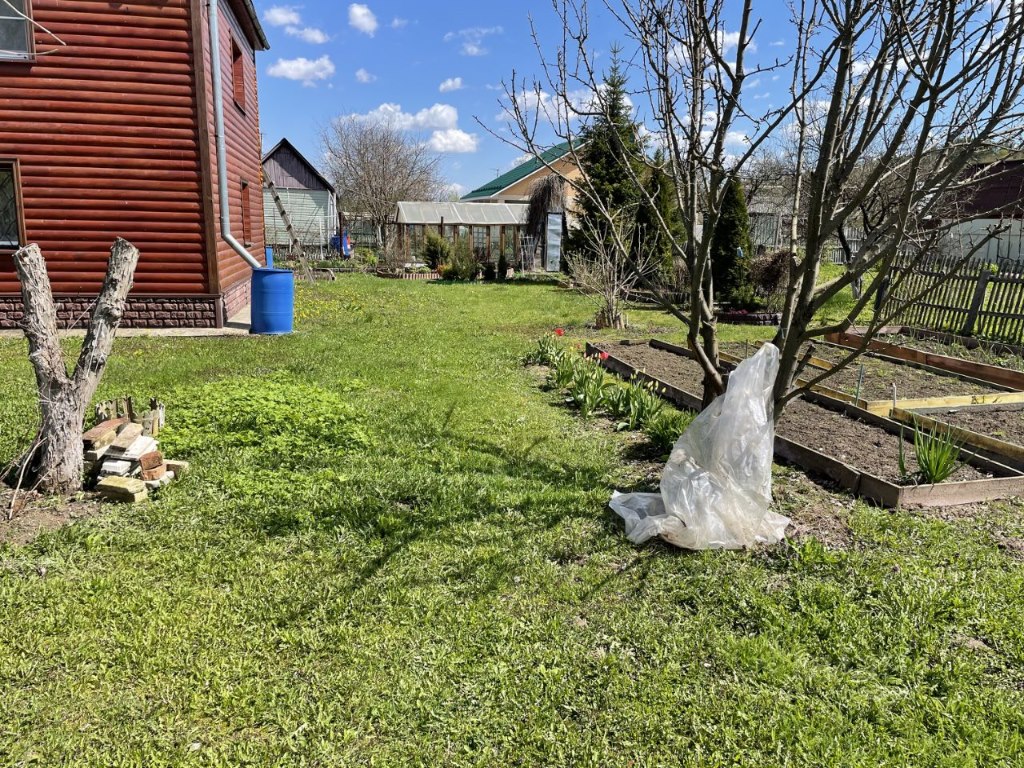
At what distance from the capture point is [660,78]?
3631 millimetres

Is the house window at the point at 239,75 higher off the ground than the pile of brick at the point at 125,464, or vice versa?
the house window at the point at 239,75

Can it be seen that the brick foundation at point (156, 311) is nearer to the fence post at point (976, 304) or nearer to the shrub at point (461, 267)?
the fence post at point (976, 304)

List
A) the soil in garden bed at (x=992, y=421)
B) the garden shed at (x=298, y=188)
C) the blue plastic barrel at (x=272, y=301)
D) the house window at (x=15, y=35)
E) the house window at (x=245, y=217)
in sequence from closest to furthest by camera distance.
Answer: the soil in garden bed at (x=992, y=421) < the house window at (x=15, y=35) < the blue plastic barrel at (x=272, y=301) < the house window at (x=245, y=217) < the garden shed at (x=298, y=188)

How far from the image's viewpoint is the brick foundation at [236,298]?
11211mm

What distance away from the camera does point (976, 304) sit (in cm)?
1086

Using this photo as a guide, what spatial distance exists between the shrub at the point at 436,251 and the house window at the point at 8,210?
617 inches

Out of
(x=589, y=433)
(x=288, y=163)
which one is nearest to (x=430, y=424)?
(x=589, y=433)

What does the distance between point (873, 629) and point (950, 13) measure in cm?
259

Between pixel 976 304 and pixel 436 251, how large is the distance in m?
18.1

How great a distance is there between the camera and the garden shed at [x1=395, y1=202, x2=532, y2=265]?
88.7 feet

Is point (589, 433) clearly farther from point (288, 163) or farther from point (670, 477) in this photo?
point (288, 163)

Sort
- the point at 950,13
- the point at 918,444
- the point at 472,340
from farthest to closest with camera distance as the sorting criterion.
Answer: the point at 472,340, the point at 918,444, the point at 950,13

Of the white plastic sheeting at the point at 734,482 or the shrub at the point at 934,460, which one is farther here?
the shrub at the point at 934,460

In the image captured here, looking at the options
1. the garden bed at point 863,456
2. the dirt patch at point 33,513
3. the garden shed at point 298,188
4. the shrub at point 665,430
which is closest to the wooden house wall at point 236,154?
the dirt patch at point 33,513
